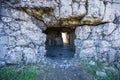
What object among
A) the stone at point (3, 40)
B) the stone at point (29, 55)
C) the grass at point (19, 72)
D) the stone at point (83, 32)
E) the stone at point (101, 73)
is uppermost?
the stone at point (83, 32)

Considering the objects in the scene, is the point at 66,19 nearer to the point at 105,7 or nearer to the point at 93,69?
the point at 105,7

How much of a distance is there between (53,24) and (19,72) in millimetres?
1873

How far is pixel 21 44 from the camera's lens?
6.10 meters

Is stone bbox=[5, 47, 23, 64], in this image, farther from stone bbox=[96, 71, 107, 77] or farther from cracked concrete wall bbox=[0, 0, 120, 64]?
stone bbox=[96, 71, 107, 77]

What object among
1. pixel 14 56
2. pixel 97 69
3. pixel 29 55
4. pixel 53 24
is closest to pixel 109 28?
pixel 97 69

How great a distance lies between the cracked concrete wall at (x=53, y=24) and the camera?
597cm

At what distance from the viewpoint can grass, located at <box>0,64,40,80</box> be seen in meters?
5.53

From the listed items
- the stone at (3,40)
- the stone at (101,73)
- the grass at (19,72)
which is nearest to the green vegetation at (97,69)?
the stone at (101,73)

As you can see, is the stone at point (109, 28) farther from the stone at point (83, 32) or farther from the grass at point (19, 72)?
the grass at point (19, 72)

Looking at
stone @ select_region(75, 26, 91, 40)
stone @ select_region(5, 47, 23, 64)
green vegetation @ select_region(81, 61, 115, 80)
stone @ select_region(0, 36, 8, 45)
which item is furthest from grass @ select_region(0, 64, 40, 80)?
stone @ select_region(75, 26, 91, 40)

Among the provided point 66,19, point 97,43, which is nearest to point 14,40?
point 66,19

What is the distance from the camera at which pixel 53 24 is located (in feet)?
21.2

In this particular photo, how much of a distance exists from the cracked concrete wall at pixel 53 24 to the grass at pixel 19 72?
0.94 ft

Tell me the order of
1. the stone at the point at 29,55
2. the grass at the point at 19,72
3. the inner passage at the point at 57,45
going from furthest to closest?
the inner passage at the point at 57,45 → the stone at the point at 29,55 → the grass at the point at 19,72
